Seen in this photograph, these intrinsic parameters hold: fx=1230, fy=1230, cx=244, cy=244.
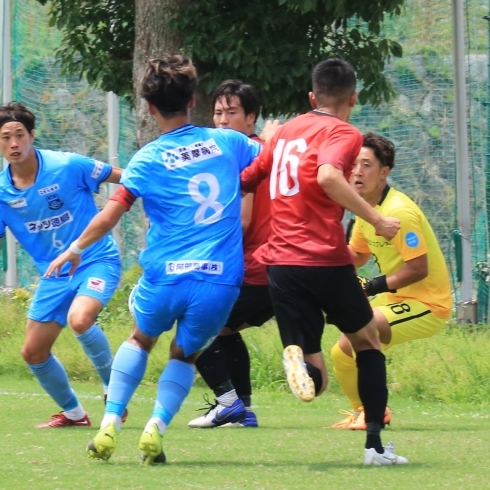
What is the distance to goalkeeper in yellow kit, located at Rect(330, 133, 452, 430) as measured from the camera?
7.19 metres

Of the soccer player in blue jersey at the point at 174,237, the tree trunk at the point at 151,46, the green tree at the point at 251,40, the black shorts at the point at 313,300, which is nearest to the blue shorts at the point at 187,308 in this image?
the soccer player in blue jersey at the point at 174,237

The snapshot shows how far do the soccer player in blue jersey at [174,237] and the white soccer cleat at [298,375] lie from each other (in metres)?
0.38

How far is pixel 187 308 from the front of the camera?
5574mm

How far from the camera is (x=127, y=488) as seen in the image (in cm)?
504

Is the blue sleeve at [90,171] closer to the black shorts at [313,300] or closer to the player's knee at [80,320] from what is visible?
the player's knee at [80,320]

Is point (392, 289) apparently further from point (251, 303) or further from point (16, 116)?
point (16, 116)

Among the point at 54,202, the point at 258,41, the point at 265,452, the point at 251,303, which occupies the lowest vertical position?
the point at 265,452

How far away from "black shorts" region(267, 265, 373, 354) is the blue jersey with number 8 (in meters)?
0.23

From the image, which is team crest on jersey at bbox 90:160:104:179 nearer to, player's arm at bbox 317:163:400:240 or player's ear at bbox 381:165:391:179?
player's ear at bbox 381:165:391:179

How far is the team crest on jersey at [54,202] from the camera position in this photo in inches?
286

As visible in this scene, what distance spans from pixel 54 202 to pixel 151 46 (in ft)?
13.8

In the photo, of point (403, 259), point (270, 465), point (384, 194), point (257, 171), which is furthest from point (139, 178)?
point (384, 194)

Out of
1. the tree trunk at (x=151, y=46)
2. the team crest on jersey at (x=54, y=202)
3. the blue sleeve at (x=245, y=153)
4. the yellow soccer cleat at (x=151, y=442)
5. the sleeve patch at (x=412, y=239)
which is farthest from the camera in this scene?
the tree trunk at (x=151, y=46)

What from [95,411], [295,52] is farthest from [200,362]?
[295,52]
